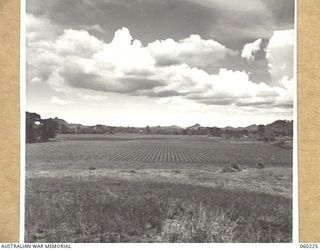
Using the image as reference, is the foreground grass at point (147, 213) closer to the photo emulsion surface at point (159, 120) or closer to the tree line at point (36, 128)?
the photo emulsion surface at point (159, 120)

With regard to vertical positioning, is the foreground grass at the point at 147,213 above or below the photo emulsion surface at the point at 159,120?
below

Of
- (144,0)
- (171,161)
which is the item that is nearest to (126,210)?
(171,161)

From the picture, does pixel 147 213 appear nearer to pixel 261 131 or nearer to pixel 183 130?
pixel 183 130

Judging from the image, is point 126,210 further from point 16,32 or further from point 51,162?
point 16,32

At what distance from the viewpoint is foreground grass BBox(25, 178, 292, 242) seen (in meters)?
5.34

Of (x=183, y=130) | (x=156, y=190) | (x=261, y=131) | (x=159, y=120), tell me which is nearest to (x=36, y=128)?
(x=159, y=120)

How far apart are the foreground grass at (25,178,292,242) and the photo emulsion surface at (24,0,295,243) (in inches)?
0.4

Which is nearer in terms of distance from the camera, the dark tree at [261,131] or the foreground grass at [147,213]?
the foreground grass at [147,213]

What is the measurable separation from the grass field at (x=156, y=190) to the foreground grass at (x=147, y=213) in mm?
11

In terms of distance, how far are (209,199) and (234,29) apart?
6.33 feet

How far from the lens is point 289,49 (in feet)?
17.4

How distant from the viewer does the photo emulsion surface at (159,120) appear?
5340 millimetres

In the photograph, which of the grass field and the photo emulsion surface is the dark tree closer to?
the photo emulsion surface

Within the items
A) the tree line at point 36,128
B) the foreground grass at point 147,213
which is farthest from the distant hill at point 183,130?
the foreground grass at point 147,213
